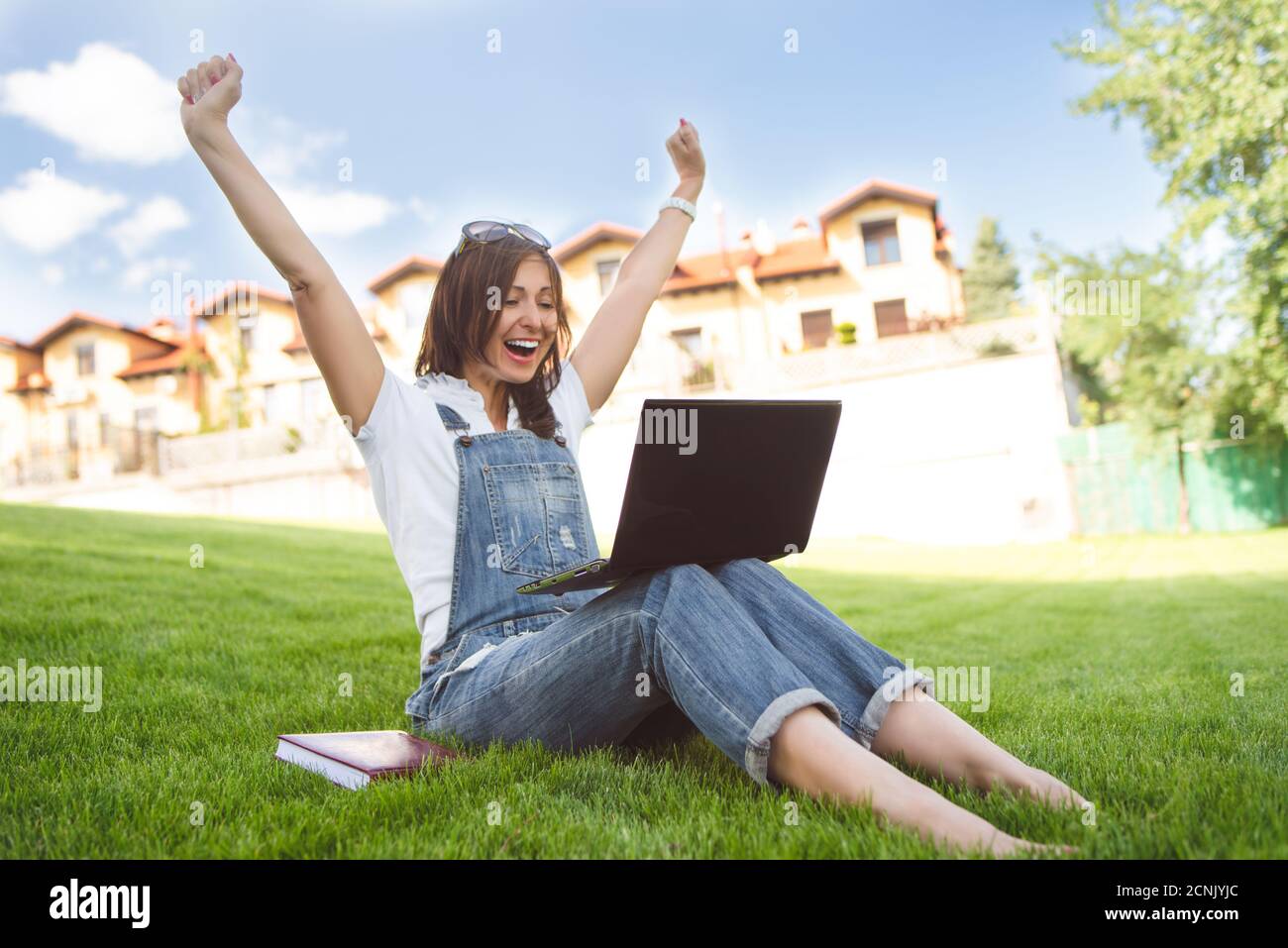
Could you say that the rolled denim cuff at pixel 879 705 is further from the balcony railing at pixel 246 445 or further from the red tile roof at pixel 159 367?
the red tile roof at pixel 159 367

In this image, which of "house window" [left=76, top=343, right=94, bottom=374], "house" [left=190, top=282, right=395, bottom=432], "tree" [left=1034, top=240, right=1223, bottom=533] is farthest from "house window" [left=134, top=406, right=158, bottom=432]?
"tree" [left=1034, top=240, right=1223, bottom=533]

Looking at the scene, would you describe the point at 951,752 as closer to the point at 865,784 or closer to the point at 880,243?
the point at 865,784

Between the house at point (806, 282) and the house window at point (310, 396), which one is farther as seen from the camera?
the house window at point (310, 396)

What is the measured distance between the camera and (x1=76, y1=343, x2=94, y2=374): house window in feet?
97.7

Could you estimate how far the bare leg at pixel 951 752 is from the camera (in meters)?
1.78

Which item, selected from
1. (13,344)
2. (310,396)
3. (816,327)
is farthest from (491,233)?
(13,344)

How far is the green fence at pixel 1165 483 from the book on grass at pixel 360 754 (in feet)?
59.8

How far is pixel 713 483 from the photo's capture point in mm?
1955

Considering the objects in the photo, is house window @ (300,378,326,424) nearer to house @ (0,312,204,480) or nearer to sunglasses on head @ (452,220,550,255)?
house @ (0,312,204,480)

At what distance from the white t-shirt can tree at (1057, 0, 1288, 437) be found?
13.6 m

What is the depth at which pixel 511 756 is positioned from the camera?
2.14m

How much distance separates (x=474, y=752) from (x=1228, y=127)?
48.9ft

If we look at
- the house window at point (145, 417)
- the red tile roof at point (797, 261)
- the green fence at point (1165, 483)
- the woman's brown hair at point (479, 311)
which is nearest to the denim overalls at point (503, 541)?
the woman's brown hair at point (479, 311)

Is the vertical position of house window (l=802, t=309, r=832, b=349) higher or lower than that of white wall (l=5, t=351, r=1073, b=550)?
higher
